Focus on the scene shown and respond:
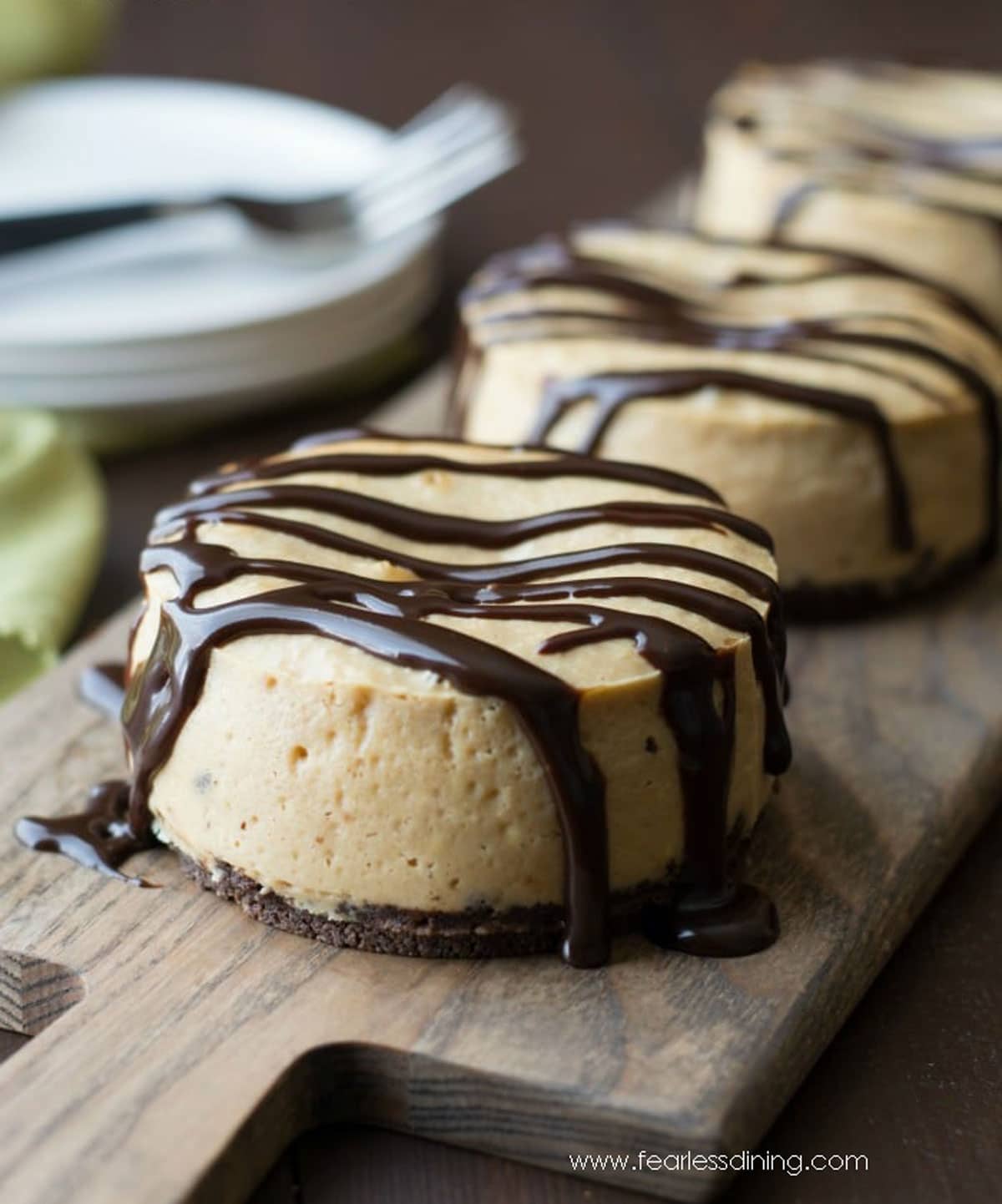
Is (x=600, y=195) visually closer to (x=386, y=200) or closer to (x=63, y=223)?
(x=386, y=200)

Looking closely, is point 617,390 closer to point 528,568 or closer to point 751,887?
point 528,568

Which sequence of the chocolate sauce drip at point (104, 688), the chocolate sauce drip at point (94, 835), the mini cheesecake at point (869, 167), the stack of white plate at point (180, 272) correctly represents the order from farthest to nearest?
the mini cheesecake at point (869, 167) → the stack of white plate at point (180, 272) → the chocolate sauce drip at point (104, 688) → the chocolate sauce drip at point (94, 835)

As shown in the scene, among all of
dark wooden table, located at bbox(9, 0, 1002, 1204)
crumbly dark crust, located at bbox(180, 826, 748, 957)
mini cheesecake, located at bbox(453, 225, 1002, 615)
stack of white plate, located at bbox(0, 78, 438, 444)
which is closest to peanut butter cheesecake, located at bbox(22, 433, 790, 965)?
crumbly dark crust, located at bbox(180, 826, 748, 957)

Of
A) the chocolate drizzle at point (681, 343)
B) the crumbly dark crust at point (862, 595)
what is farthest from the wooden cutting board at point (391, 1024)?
the chocolate drizzle at point (681, 343)

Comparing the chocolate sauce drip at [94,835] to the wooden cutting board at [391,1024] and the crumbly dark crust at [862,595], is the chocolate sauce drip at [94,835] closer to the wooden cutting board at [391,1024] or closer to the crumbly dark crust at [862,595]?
the wooden cutting board at [391,1024]

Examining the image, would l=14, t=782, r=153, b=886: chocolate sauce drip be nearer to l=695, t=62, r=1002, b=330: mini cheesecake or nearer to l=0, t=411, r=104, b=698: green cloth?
l=0, t=411, r=104, b=698: green cloth

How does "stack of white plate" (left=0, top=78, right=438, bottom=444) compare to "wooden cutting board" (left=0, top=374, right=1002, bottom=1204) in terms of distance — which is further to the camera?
"stack of white plate" (left=0, top=78, right=438, bottom=444)

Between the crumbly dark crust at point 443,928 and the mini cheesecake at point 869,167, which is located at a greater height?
the mini cheesecake at point 869,167
